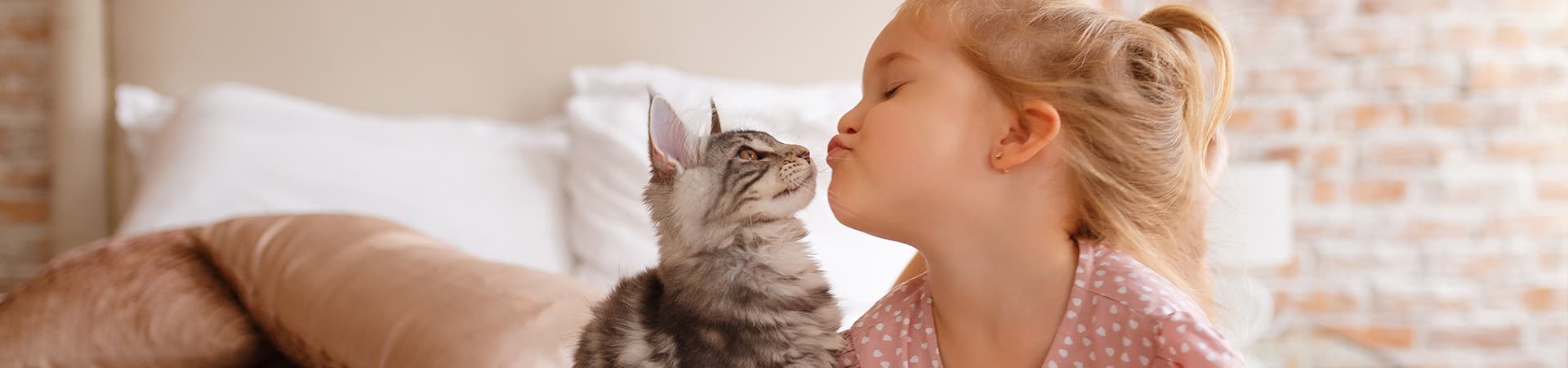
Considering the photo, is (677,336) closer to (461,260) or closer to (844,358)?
(844,358)

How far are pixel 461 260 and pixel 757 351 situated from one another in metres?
0.58

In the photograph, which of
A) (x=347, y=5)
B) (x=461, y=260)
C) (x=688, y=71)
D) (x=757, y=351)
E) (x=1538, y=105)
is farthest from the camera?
(x=1538, y=105)

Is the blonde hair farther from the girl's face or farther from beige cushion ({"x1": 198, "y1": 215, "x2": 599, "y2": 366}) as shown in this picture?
beige cushion ({"x1": 198, "y1": 215, "x2": 599, "y2": 366})

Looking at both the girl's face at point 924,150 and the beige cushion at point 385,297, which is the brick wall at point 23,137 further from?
the girl's face at point 924,150

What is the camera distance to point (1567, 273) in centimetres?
281

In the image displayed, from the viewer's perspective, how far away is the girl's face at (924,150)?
0.83 metres

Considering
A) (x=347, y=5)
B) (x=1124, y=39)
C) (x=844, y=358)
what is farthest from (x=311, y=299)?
(x=347, y=5)

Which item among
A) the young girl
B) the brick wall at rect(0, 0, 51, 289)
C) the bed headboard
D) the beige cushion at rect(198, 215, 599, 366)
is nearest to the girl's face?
the young girl

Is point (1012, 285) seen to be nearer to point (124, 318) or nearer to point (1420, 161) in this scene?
point (124, 318)

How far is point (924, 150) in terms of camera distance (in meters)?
0.82

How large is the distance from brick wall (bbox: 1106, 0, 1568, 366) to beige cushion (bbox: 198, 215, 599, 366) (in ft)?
7.40

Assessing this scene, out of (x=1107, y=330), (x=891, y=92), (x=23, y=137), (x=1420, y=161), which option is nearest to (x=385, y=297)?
(x=891, y=92)

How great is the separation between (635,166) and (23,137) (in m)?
1.38

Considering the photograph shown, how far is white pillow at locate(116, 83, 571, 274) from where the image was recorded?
191 centimetres
